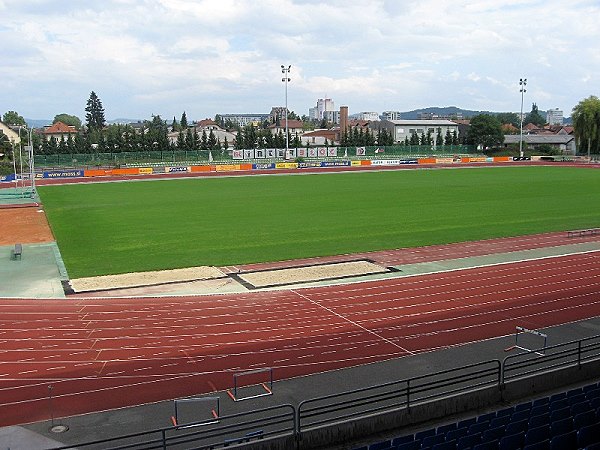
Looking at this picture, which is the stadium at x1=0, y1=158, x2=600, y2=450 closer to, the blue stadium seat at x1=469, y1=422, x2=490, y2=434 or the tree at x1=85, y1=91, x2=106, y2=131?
the blue stadium seat at x1=469, y1=422, x2=490, y2=434

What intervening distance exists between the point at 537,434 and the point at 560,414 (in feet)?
3.41

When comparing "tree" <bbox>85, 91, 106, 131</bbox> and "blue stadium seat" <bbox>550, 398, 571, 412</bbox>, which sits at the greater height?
"tree" <bbox>85, 91, 106, 131</bbox>

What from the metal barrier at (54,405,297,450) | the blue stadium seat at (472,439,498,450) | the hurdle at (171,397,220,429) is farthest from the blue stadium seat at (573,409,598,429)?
the hurdle at (171,397,220,429)

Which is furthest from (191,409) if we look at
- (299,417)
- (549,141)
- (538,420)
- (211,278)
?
(549,141)

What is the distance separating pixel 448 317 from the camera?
63.8 feet

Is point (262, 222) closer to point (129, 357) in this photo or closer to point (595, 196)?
point (129, 357)

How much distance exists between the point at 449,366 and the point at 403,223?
23.5m

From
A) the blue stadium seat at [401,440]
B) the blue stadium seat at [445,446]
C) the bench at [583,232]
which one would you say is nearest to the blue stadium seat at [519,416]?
the blue stadium seat at [445,446]

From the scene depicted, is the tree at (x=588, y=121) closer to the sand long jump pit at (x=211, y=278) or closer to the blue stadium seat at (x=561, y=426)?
the sand long jump pit at (x=211, y=278)

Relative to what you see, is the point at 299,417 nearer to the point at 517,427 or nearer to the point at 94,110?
the point at 517,427

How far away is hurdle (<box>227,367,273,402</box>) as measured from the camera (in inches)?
538

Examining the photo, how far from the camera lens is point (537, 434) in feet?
31.3

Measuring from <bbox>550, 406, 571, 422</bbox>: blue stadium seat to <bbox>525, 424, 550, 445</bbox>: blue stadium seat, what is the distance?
A: 0.59 metres

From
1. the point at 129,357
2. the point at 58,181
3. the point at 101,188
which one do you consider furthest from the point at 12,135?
the point at 129,357
